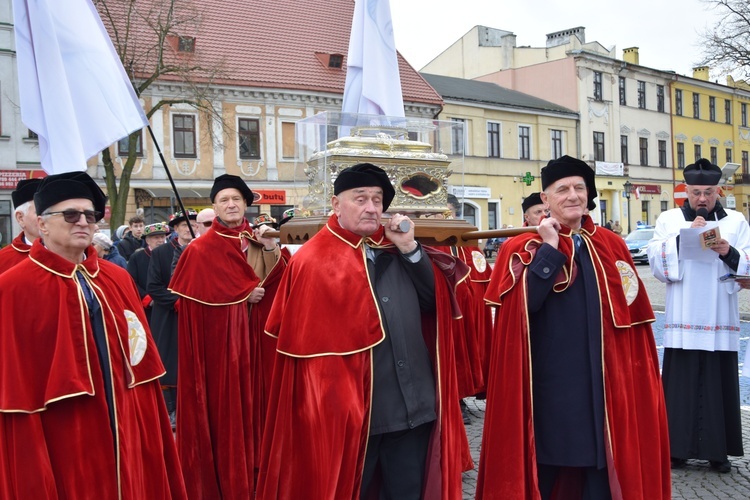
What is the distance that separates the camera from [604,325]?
169 inches

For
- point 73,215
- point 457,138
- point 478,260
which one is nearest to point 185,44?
point 478,260

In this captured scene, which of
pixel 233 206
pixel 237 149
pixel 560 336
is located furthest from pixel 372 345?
Answer: pixel 237 149

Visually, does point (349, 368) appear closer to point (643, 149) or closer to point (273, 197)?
point (273, 197)

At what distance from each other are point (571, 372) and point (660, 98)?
155 ft

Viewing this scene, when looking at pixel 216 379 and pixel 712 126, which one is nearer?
pixel 216 379

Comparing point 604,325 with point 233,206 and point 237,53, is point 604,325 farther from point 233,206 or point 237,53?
point 237,53

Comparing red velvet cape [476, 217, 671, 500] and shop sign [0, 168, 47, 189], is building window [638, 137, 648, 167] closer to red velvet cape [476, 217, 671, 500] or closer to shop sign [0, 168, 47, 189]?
shop sign [0, 168, 47, 189]

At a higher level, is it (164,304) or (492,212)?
(492,212)

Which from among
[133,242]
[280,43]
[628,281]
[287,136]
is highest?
[280,43]

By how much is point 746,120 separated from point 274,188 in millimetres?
38622

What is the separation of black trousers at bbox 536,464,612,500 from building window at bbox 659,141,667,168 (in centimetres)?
4654

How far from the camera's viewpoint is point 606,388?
4.24 m

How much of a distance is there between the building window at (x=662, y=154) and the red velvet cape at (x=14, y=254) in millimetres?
46876

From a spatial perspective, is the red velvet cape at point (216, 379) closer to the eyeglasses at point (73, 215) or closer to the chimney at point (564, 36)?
the eyeglasses at point (73, 215)
